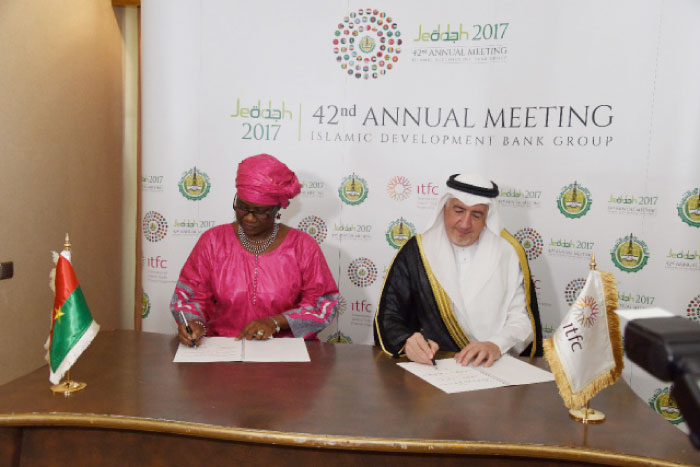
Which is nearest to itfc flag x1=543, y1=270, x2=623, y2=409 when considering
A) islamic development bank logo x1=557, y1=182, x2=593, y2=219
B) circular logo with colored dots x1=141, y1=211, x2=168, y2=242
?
islamic development bank logo x1=557, y1=182, x2=593, y2=219

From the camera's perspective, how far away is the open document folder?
2342 mm

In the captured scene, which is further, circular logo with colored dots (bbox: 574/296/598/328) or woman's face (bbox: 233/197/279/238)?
woman's face (bbox: 233/197/279/238)


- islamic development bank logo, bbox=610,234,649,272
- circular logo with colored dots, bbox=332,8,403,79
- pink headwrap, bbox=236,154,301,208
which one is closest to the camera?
pink headwrap, bbox=236,154,301,208

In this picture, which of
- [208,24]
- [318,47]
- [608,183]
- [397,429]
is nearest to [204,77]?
[208,24]

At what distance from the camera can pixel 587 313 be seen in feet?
6.23

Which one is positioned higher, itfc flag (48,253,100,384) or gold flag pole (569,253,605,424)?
itfc flag (48,253,100,384)

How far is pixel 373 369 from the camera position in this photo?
7.49 feet

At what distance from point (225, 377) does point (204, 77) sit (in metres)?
2.51

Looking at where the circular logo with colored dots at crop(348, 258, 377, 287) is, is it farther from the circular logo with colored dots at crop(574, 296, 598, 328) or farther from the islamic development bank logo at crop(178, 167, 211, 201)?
the circular logo with colored dots at crop(574, 296, 598, 328)

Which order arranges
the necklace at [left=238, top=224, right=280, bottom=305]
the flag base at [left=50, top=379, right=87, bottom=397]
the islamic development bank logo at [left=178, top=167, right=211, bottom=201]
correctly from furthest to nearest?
the islamic development bank logo at [left=178, top=167, right=211, bottom=201]
the necklace at [left=238, top=224, right=280, bottom=305]
the flag base at [left=50, top=379, right=87, bottom=397]

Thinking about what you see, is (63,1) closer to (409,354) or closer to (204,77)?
(204,77)

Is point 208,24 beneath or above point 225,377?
above

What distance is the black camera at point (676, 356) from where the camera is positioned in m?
0.59

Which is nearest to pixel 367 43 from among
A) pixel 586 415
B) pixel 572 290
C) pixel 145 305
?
pixel 572 290
